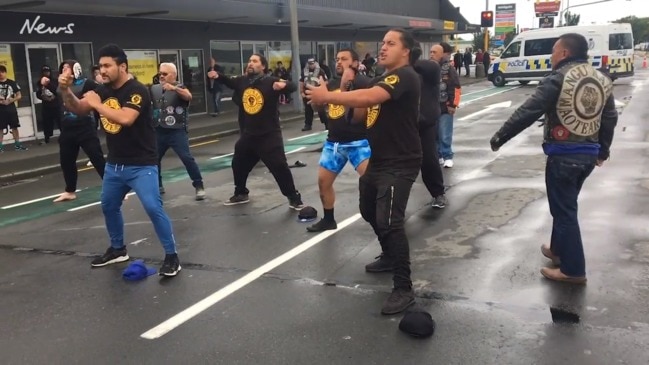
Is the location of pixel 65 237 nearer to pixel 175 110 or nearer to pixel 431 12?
pixel 175 110

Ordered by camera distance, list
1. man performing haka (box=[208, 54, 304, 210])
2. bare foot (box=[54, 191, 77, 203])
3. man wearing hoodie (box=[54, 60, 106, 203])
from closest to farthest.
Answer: man performing haka (box=[208, 54, 304, 210])
man wearing hoodie (box=[54, 60, 106, 203])
bare foot (box=[54, 191, 77, 203])

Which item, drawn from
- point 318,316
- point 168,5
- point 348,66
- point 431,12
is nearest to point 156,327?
point 318,316

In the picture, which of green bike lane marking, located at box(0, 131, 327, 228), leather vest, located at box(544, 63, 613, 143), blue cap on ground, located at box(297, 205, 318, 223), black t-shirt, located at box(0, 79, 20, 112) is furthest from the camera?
black t-shirt, located at box(0, 79, 20, 112)

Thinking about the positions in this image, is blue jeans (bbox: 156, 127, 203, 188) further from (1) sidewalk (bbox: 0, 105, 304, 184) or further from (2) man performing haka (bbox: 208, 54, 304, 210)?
(1) sidewalk (bbox: 0, 105, 304, 184)

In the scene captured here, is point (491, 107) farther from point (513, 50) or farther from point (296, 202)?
point (296, 202)

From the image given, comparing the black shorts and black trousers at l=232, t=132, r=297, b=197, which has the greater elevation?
the black shorts

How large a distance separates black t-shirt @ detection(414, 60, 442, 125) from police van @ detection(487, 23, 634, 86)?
20.2m

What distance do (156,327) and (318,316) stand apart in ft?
3.57

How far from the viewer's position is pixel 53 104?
13.9m

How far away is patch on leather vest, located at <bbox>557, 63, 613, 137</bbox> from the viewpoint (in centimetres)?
425

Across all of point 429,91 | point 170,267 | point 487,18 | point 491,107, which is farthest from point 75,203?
point 487,18

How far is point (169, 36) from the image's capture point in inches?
730

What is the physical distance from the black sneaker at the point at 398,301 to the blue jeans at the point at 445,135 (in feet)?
16.8

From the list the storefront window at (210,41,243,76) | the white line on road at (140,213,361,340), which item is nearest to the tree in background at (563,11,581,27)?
the storefront window at (210,41,243,76)
